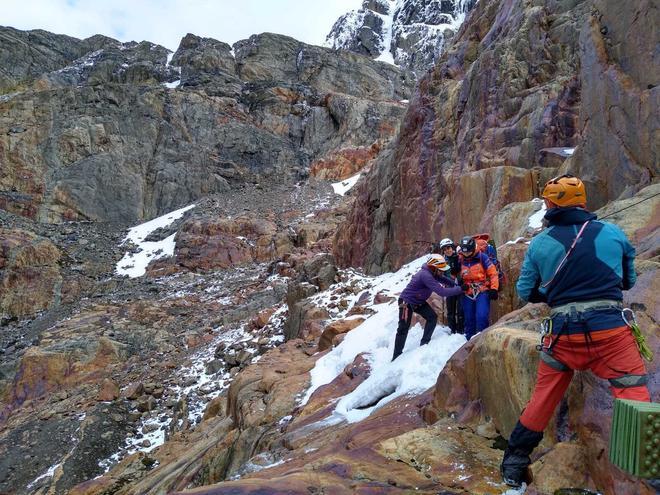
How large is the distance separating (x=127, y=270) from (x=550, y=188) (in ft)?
122

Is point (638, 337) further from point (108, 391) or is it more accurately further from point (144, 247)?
point (144, 247)

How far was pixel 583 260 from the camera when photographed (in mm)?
3500

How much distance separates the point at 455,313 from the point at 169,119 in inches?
2120

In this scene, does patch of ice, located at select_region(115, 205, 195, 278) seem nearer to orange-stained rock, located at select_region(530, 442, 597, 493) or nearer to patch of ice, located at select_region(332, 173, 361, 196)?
patch of ice, located at select_region(332, 173, 361, 196)

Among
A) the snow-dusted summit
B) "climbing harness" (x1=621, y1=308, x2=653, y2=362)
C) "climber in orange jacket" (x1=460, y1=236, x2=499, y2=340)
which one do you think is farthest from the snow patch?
"climbing harness" (x1=621, y1=308, x2=653, y2=362)

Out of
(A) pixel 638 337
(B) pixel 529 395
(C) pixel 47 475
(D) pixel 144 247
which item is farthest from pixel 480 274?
(D) pixel 144 247

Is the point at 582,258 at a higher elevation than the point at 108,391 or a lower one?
higher

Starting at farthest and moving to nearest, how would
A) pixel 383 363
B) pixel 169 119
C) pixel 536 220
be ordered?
pixel 169 119, pixel 536 220, pixel 383 363

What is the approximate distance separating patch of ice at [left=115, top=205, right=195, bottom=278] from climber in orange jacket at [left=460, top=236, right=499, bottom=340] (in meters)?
32.9

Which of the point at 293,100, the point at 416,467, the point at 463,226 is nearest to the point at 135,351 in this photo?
the point at 463,226

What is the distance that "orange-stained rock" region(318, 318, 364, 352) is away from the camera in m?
12.2

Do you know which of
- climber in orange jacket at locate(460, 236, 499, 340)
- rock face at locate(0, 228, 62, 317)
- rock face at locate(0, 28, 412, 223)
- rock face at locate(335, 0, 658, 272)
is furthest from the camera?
rock face at locate(0, 28, 412, 223)

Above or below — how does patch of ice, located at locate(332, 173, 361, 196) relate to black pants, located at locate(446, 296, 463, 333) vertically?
above

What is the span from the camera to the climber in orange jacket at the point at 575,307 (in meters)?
3.34
